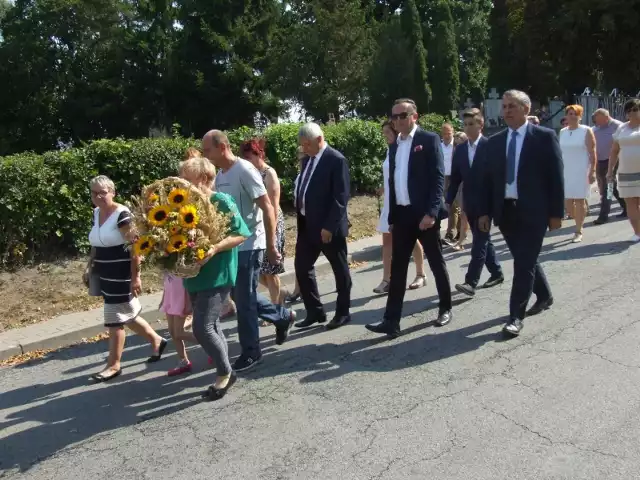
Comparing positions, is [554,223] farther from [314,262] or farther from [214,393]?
[214,393]

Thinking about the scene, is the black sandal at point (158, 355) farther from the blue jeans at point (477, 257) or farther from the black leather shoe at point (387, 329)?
the blue jeans at point (477, 257)

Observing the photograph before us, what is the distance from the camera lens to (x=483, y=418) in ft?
13.0

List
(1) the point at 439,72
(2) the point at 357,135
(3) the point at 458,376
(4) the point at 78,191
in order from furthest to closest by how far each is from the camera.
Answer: (1) the point at 439,72, (2) the point at 357,135, (4) the point at 78,191, (3) the point at 458,376

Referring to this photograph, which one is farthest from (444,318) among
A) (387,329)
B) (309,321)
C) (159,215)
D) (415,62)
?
(415,62)

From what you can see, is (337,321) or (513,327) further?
(337,321)

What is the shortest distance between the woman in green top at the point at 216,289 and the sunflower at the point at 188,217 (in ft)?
0.76

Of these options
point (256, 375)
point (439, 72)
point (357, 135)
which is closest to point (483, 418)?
point (256, 375)

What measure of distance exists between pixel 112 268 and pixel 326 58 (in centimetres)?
1905

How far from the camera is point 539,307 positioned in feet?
19.4

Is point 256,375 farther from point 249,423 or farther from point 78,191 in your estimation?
point 78,191

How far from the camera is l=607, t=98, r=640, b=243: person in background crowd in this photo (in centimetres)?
841

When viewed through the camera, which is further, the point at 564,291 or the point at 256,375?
the point at 564,291

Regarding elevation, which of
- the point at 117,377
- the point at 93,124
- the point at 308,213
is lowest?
the point at 117,377

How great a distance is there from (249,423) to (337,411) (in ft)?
1.89
